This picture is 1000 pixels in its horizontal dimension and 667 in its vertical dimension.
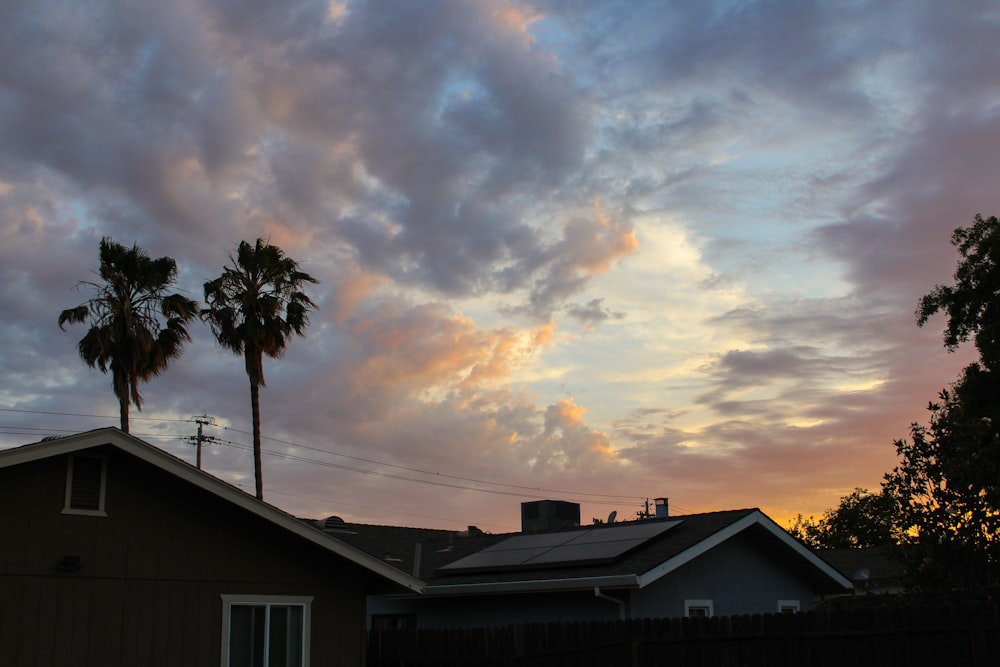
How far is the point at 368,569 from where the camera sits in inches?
675

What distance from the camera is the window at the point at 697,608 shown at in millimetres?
21266

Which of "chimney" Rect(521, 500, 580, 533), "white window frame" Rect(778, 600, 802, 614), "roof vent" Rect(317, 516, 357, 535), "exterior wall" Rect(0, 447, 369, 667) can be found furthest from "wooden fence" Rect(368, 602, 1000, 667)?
"chimney" Rect(521, 500, 580, 533)

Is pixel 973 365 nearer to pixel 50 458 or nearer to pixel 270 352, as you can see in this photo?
pixel 270 352

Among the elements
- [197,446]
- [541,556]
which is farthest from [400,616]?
[197,446]

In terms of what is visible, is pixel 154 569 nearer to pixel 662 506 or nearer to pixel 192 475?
pixel 192 475

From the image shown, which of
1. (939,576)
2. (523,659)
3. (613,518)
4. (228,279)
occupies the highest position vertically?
(228,279)

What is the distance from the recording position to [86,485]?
14609mm

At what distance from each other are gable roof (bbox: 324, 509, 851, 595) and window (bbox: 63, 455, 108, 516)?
31.7ft

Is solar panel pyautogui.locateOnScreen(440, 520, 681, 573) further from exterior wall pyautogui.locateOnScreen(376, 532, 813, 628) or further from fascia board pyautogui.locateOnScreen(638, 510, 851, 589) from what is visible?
fascia board pyautogui.locateOnScreen(638, 510, 851, 589)

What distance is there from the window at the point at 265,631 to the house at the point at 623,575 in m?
4.95

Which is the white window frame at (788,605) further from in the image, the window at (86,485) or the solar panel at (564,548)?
the window at (86,485)

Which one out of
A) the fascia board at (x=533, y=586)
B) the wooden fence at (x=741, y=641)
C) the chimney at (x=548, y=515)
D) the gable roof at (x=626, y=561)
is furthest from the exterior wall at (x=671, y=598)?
the chimney at (x=548, y=515)

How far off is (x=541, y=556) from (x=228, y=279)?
1524 centimetres

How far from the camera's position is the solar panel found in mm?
21406
